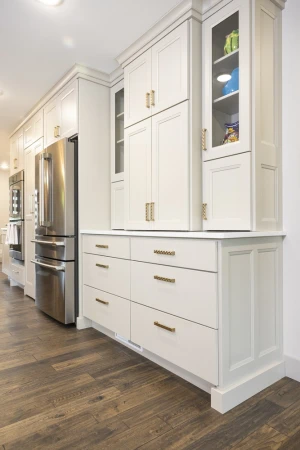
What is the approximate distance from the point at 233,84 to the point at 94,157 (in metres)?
1.50

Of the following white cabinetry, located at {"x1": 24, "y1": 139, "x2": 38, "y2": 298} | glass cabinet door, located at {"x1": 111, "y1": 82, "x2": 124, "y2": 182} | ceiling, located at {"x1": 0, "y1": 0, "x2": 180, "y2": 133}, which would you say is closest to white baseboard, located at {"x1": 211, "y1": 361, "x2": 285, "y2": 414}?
glass cabinet door, located at {"x1": 111, "y1": 82, "x2": 124, "y2": 182}

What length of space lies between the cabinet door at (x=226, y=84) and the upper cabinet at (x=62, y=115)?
1378 millimetres

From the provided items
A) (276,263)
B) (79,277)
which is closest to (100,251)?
(79,277)

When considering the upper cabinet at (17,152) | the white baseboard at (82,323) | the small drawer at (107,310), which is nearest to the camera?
the small drawer at (107,310)

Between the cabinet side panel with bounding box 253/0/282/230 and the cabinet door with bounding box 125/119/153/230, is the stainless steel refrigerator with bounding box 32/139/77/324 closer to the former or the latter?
the cabinet door with bounding box 125/119/153/230

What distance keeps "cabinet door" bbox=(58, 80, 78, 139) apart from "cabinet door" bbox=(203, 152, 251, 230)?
59.4 inches

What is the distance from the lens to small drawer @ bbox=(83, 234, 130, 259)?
223 centimetres

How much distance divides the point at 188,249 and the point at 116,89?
6.64ft

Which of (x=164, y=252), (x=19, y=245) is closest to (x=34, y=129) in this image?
(x=19, y=245)

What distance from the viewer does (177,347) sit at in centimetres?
174

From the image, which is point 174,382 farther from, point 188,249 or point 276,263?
point 276,263

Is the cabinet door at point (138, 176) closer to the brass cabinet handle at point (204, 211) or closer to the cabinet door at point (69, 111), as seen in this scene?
the brass cabinet handle at point (204, 211)

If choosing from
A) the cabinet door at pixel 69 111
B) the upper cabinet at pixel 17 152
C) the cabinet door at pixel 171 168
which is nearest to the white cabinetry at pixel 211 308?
the cabinet door at pixel 171 168

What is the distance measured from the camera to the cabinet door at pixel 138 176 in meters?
2.40
